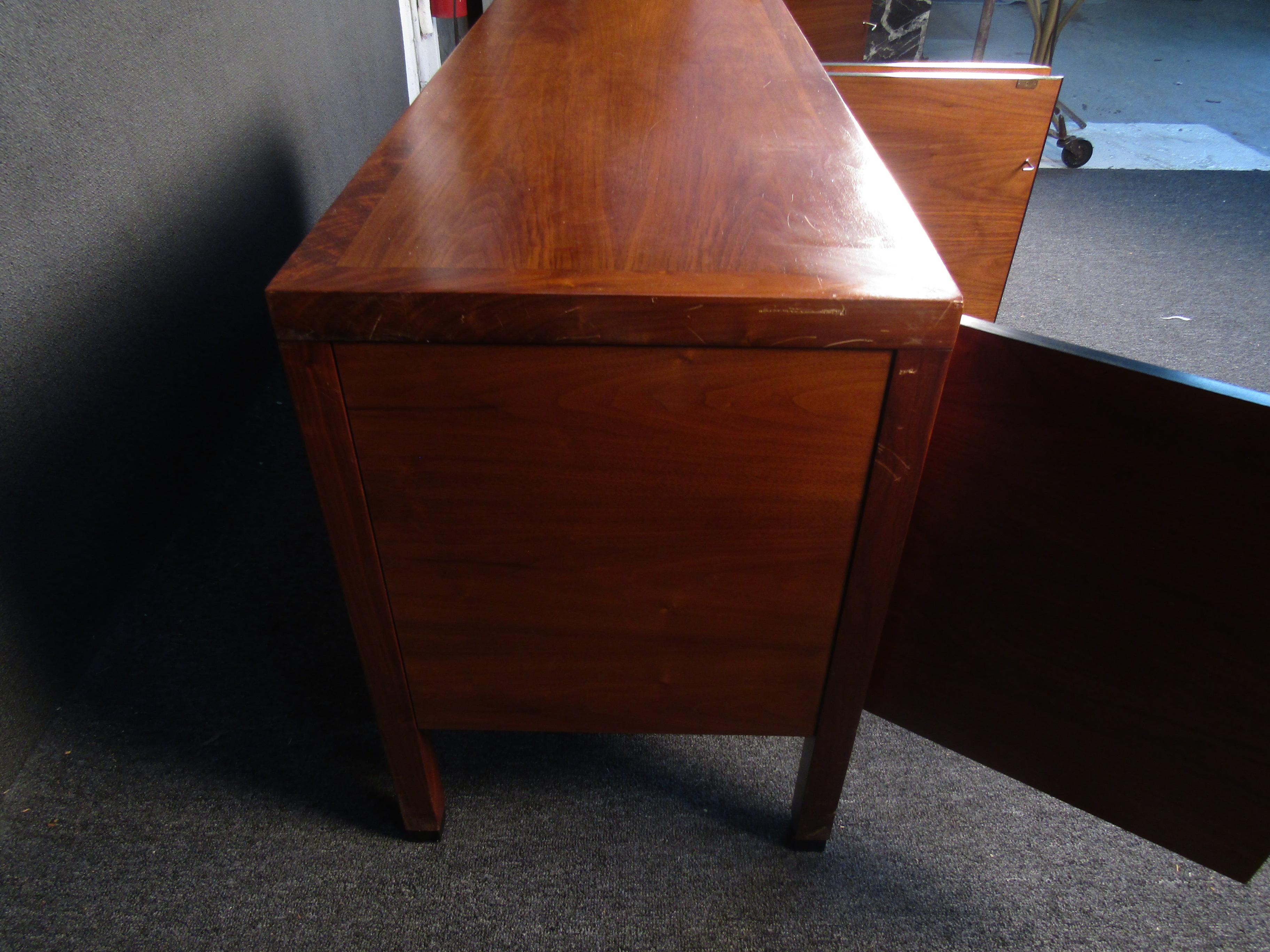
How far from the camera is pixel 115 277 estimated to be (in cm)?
98

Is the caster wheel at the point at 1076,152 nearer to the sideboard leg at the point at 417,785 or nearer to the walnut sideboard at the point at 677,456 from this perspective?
the walnut sideboard at the point at 677,456

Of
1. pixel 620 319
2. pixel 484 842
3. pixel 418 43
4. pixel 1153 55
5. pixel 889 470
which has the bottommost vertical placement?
pixel 1153 55

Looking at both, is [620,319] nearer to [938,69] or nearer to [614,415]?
[614,415]

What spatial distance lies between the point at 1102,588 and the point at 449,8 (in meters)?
2.22

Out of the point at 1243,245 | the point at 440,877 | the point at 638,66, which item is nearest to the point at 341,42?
the point at 638,66

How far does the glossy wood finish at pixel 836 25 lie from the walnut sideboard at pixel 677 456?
1245 millimetres

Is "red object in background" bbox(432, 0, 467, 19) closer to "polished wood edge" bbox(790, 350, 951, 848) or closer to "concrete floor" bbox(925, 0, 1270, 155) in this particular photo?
"concrete floor" bbox(925, 0, 1270, 155)

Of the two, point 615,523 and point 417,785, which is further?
point 417,785

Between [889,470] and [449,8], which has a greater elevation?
[889,470]

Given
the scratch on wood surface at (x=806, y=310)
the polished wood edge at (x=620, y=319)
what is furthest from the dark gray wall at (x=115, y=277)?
the scratch on wood surface at (x=806, y=310)

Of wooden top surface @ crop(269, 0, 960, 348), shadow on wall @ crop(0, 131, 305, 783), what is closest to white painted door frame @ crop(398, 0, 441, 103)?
shadow on wall @ crop(0, 131, 305, 783)

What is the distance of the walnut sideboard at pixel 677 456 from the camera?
19.9 inches

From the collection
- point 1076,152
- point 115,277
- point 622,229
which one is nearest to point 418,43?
point 115,277

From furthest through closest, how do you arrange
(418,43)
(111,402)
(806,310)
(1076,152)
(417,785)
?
(418,43)
(1076,152)
(111,402)
(417,785)
(806,310)
